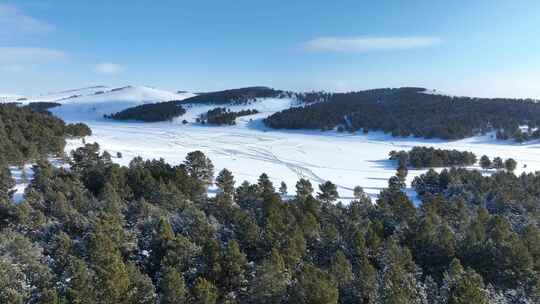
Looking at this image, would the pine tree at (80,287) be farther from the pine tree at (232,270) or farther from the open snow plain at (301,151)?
the open snow plain at (301,151)

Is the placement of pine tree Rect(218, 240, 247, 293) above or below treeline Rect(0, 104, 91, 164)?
below

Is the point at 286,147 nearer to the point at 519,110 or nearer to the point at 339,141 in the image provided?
the point at 339,141

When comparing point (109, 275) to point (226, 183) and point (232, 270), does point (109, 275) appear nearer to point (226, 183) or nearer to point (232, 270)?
point (232, 270)

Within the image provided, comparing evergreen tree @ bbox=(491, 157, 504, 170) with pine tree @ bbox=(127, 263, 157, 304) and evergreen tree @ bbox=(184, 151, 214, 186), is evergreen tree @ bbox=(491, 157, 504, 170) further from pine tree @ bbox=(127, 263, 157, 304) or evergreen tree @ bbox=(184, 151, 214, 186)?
pine tree @ bbox=(127, 263, 157, 304)

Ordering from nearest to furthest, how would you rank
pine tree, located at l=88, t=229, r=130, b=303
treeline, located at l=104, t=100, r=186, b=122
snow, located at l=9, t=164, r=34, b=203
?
pine tree, located at l=88, t=229, r=130, b=303 → snow, located at l=9, t=164, r=34, b=203 → treeline, located at l=104, t=100, r=186, b=122

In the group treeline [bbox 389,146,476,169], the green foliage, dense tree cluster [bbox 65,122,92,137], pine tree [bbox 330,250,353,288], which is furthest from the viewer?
treeline [bbox 389,146,476,169]

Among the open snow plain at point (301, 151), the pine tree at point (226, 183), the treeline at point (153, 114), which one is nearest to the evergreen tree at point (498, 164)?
the open snow plain at point (301, 151)

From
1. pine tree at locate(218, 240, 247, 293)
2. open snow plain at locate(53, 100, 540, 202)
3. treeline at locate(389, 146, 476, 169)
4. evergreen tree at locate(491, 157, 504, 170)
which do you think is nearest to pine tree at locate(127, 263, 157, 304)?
pine tree at locate(218, 240, 247, 293)
